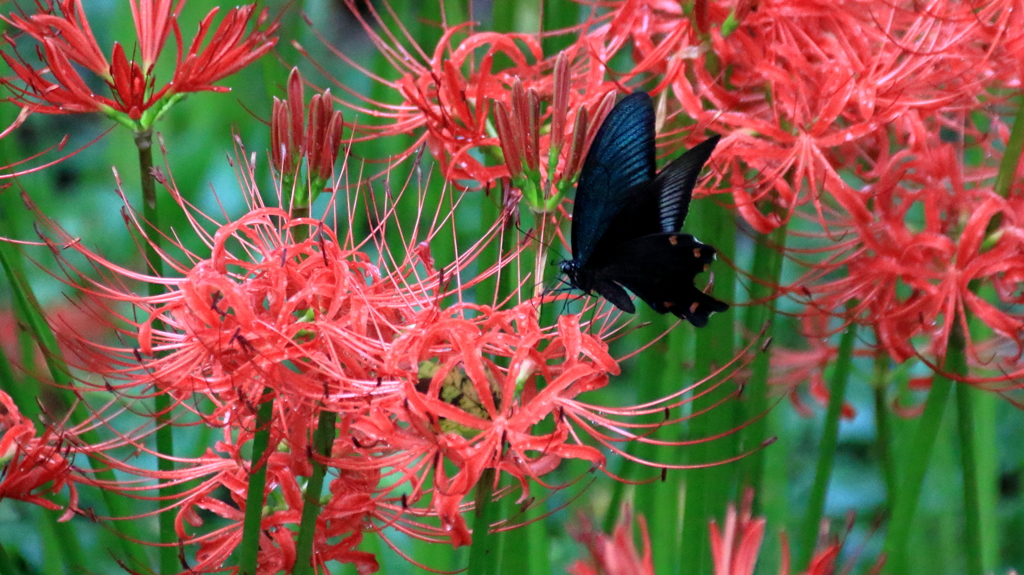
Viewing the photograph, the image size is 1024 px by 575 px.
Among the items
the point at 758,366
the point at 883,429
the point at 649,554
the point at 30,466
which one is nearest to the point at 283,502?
the point at 30,466

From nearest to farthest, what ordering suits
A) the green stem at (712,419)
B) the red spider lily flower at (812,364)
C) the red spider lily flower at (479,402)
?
the red spider lily flower at (479,402) → the green stem at (712,419) → the red spider lily flower at (812,364)

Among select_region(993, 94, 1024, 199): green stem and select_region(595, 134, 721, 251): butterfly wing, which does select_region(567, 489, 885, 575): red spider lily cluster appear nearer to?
select_region(595, 134, 721, 251): butterfly wing

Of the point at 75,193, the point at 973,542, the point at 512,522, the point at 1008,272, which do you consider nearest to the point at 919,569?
the point at 973,542

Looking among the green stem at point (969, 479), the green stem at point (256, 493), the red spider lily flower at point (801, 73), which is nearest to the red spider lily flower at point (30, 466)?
the green stem at point (256, 493)

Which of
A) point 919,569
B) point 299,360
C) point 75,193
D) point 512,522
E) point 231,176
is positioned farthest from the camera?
point 75,193

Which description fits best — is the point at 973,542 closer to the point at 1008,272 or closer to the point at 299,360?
the point at 1008,272

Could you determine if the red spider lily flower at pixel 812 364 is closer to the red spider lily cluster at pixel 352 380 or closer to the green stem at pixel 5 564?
the red spider lily cluster at pixel 352 380

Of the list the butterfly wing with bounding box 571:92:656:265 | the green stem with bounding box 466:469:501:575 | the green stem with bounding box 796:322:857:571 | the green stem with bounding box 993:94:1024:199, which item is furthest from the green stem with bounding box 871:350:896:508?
the green stem with bounding box 466:469:501:575
